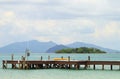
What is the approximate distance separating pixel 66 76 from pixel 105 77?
5.58 m

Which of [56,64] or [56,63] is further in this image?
[56,64]

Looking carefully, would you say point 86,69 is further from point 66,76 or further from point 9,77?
point 9,77

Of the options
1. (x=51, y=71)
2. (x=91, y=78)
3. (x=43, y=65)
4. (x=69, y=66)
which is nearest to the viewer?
(x=91, y=78)

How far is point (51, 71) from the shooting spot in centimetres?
7325

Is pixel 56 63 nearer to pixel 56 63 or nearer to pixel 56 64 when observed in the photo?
pixel 56 63

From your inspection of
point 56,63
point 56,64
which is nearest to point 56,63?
point 56,63

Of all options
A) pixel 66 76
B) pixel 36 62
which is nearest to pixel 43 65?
pixel 36 62

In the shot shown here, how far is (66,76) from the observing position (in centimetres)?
6438

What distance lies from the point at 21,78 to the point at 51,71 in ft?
39.8

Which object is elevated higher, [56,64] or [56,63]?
[56,63]

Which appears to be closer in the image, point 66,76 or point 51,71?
point 66,76

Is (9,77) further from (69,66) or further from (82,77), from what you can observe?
(69,66)

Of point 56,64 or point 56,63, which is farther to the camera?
point 56,64

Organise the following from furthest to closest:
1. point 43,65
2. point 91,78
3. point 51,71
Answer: point 43,65 → point 51,71 → point 91,78
